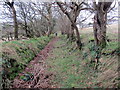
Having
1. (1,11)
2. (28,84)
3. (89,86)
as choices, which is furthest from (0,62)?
(1,11)

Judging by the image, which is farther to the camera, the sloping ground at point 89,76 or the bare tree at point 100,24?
the bare tree at point 100,24

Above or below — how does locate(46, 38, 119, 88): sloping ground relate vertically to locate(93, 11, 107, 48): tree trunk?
below

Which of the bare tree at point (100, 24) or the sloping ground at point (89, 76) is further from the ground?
the bare tree at point (100, 24)

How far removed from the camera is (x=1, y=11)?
61.3ft

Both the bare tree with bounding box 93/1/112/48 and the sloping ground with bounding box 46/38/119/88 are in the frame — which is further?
the bare tree with bounding box 93/1/112/48

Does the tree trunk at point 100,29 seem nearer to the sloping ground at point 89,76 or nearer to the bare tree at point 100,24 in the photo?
the bare tree at point 100,24

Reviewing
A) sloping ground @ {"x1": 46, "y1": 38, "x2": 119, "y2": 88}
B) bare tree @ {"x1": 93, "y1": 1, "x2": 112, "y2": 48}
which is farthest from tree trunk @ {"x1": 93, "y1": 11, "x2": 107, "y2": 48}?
sloping ground @ {"x1": 46, "y1": 38, "x2": 119, "y2": 88}

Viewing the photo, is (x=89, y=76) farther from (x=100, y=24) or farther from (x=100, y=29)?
(x=100, y=24)

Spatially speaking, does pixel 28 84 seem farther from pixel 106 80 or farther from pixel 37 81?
pixel 106 80

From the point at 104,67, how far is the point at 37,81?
3.54 m

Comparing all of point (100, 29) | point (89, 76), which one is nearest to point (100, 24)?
point (100, 29)

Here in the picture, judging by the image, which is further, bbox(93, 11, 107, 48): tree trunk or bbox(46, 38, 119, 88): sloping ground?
bbox(93, 11, 107, 48): tree trunk

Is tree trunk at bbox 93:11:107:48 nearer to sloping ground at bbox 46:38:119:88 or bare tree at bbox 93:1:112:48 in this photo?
bare tree at bbox 93:1:112:48

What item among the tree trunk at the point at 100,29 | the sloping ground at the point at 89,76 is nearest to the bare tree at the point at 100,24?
the tree trunk at the point at 100,29
